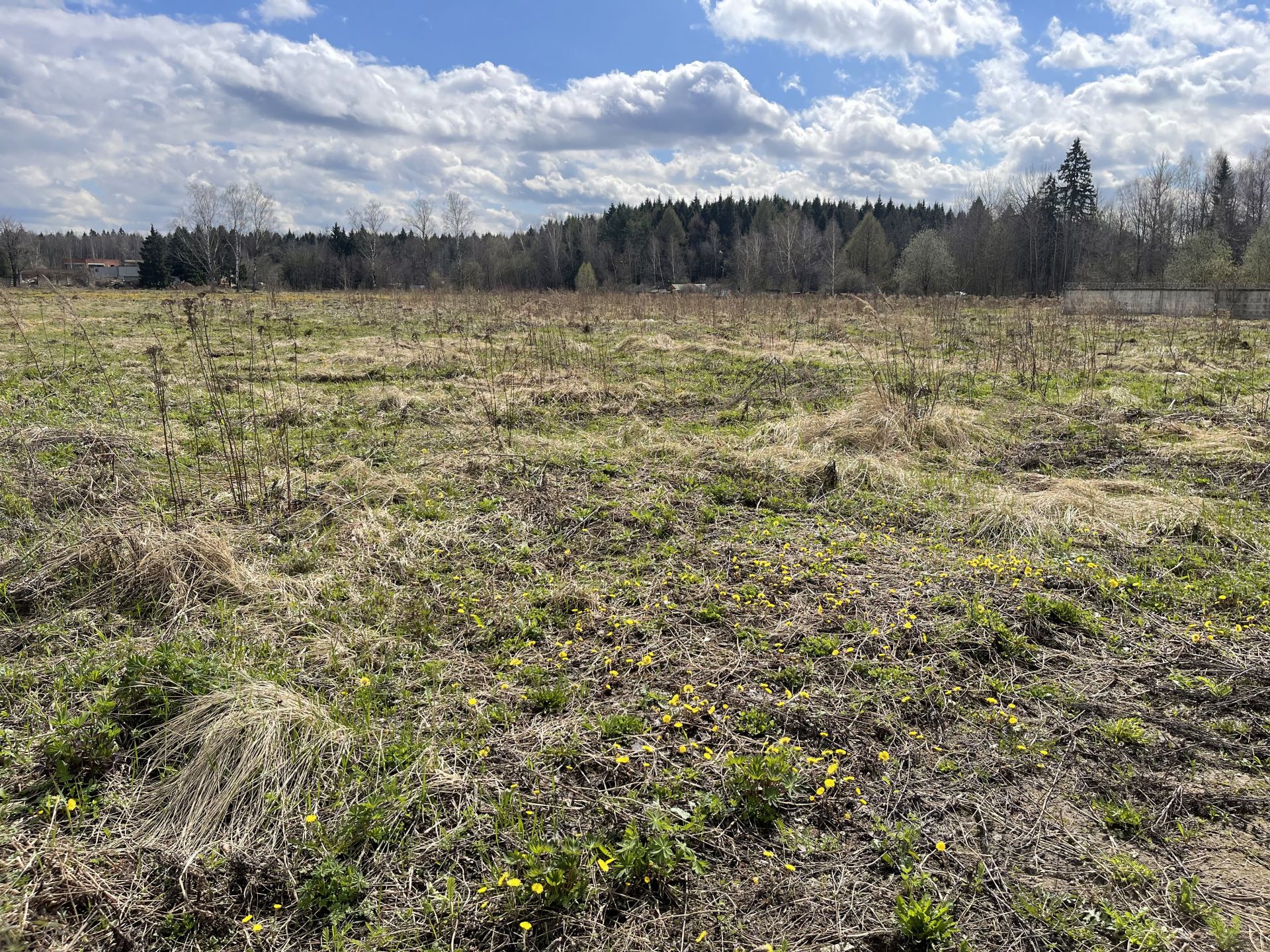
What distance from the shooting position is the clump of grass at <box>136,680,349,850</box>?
8.03ft

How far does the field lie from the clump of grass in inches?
0.5

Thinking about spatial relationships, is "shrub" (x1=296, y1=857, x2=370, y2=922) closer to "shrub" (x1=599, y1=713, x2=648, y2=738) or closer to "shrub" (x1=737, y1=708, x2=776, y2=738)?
"shrub" (x1=599, y1=713, x2=648, y2=738)

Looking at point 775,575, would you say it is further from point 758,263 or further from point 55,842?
point 758,263

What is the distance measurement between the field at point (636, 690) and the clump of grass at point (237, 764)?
0.01 meters

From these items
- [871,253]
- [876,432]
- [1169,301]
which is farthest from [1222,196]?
[876,432]

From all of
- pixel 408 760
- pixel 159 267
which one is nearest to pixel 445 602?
pixel 408 760

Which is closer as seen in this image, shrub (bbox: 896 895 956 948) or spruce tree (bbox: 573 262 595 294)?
shrub (bbox: 896 895 956 948)

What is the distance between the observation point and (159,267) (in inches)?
2109

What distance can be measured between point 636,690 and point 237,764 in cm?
166

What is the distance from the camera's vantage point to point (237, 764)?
261cm

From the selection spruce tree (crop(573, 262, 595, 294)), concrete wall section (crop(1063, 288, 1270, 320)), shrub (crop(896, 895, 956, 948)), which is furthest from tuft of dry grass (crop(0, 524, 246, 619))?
spruce tree (crop(573, 262, 595, 294))

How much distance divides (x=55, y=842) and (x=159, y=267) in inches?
2536

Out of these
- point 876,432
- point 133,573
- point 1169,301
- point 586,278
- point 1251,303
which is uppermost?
point 586,278

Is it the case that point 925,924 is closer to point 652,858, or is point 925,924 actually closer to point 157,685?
point 652,858
